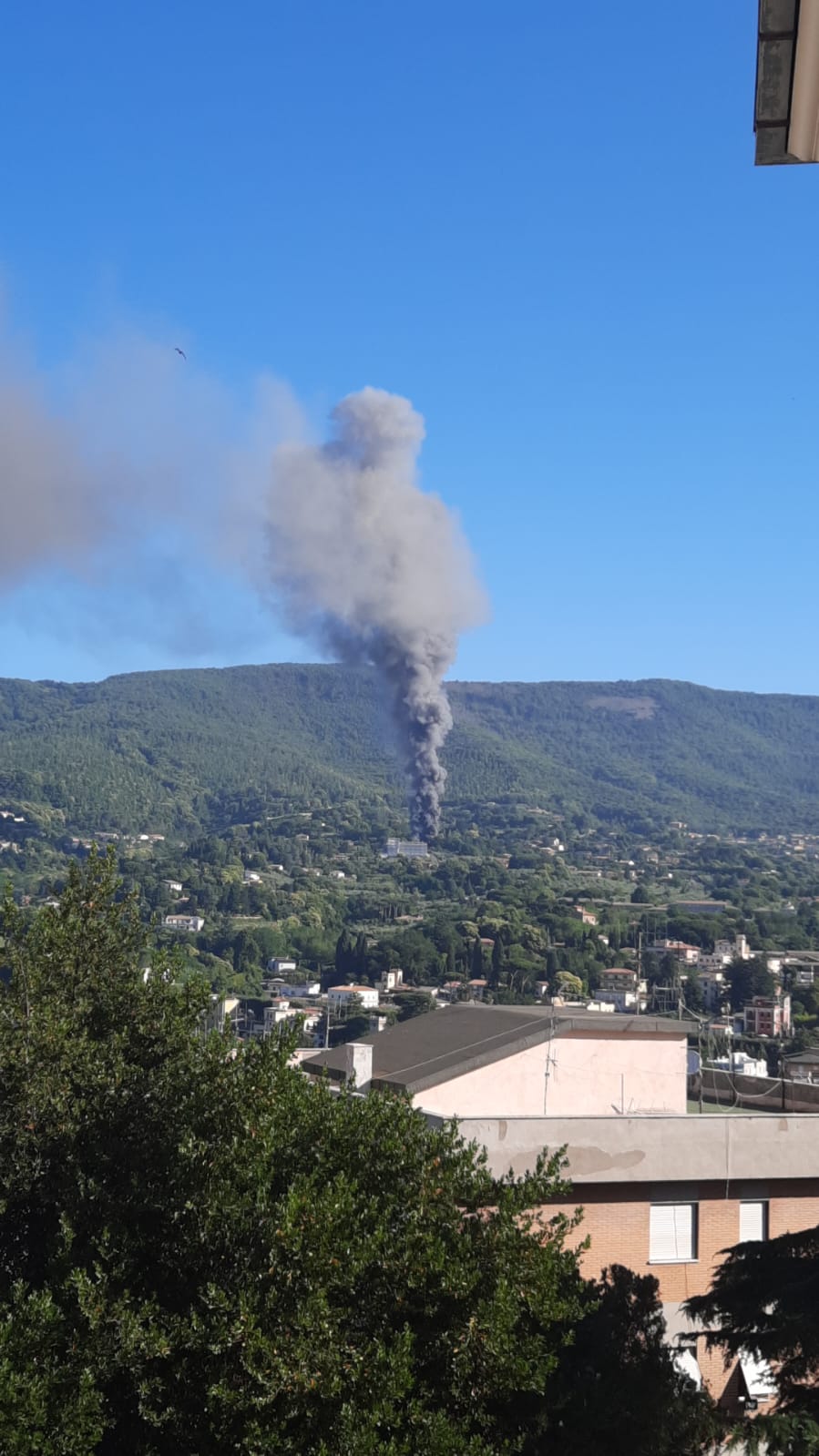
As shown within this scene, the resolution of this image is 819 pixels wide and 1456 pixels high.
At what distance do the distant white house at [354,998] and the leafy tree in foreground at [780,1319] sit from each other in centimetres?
8476

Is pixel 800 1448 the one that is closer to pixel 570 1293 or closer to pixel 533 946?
pixel 570 1293

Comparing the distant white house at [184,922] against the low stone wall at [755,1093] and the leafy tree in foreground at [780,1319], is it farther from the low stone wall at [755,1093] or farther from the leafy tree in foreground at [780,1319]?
the leafy tree in foreground at [780,1319]

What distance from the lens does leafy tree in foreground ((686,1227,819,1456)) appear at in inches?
316

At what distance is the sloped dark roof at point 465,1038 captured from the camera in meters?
19.8

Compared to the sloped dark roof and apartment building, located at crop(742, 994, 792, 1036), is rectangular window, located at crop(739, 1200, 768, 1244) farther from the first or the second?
apartment building, located at crop(742, 994, 792, 1036)

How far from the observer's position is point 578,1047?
20547mm

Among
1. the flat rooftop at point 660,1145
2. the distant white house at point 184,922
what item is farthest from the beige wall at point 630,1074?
the distant white house at point 184,922

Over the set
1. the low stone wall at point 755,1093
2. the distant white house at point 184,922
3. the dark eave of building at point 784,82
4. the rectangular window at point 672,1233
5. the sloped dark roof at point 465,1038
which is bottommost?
the rectangular window at point 672,1233

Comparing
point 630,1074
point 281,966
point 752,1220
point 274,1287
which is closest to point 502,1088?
point 630,1074

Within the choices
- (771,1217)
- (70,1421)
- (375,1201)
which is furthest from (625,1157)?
(70,1421)

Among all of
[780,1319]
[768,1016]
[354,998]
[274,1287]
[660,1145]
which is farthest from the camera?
[768,1016]

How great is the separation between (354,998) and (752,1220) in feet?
267

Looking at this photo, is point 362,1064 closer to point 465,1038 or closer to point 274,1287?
point 465,1038

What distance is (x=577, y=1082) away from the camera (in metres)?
20.5
